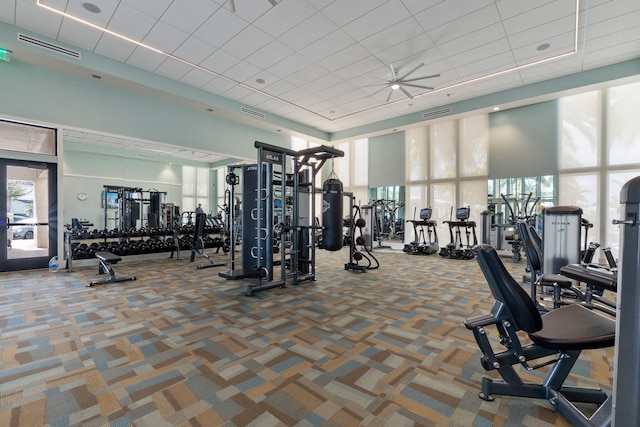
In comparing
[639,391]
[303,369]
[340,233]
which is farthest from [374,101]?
[639,391]

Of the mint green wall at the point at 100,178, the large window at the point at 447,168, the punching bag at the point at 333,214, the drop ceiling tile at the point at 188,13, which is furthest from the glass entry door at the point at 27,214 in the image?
the large window at the point at 447,168

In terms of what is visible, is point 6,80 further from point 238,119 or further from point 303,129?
point 303,129

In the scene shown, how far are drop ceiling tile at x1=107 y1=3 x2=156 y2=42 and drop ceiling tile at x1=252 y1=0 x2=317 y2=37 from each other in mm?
1800

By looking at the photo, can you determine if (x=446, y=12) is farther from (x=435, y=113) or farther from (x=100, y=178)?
(x=100, y=178)

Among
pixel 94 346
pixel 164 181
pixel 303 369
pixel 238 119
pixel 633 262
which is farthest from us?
pixel 238 119

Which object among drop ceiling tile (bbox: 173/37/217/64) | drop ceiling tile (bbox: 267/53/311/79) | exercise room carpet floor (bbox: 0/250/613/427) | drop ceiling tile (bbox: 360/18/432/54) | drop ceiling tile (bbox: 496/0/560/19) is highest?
drop ceiling tile (bbox: 496/0/560/19)

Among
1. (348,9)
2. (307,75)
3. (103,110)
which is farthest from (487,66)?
(103,110)

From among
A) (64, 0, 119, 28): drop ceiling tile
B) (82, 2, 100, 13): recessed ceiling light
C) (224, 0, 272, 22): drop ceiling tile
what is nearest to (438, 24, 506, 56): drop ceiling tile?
(224, 0, 272, 22): drop ceiling tile

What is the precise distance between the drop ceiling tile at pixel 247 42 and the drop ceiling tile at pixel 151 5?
117cm

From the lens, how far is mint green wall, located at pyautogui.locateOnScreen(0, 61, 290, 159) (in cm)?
556

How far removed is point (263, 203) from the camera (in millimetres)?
4801

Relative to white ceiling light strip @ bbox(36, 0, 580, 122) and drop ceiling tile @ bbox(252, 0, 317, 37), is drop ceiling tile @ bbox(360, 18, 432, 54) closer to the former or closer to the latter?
drop ceiling tile @ bbox(252, 0, 317, 37)

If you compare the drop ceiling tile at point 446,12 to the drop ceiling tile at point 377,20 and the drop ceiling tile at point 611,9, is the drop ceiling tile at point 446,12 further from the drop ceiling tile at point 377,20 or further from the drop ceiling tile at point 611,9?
the drop ceiling tile at point 611,9

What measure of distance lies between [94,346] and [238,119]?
24.8 ft
